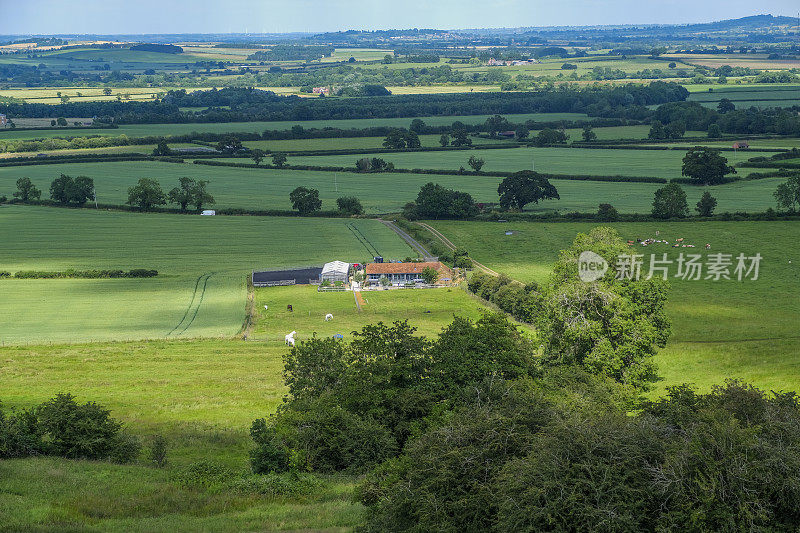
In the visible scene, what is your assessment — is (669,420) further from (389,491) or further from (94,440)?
(94,440)

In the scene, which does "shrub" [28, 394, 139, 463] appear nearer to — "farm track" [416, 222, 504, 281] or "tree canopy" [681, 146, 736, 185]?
"farm track" [416, 222, 504, 281]

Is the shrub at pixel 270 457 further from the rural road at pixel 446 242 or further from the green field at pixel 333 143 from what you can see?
the green field at pixel 333 143

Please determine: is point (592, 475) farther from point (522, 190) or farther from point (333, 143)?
point (333, 143)

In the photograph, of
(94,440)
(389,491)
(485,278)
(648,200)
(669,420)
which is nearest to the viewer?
(389,491)

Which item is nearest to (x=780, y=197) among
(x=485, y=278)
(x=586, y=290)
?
(x=485, y=278)

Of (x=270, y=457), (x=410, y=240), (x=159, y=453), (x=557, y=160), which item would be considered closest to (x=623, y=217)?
(x=410, y=240)
